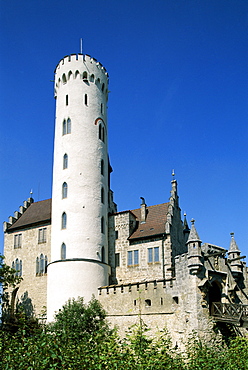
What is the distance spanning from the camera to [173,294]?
3550cm

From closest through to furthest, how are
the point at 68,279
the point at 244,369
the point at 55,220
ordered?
the point at 244,369 < the point at 68,279 < the point at 55,220

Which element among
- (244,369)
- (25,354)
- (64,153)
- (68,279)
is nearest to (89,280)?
(68,279)

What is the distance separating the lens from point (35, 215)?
51.1 m

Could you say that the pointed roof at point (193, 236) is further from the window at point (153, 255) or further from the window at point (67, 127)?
the window at point (67, 127)

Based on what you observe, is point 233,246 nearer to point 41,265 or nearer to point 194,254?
point 194,254

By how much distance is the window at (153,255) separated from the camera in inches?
1657

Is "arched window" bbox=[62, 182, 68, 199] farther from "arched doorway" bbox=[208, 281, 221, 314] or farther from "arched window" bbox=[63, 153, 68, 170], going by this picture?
"arched doorway" bbox=[208, 281, 221, 314]

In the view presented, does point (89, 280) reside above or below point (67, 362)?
above

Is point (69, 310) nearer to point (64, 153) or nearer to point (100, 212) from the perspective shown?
point (100, 212)

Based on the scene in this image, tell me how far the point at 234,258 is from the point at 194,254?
612 centimetres

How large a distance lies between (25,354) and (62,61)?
38.3 m

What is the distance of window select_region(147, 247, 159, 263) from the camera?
1657 inches

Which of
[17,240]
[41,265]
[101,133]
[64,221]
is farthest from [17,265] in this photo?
[101,133]

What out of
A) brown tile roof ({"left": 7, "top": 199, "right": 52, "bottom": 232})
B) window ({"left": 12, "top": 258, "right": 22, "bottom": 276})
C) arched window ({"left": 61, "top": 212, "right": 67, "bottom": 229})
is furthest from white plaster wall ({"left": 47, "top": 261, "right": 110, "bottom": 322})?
brown tile roof ({"left": 7, "top": 199, "right": 52, "bottom": 232})
